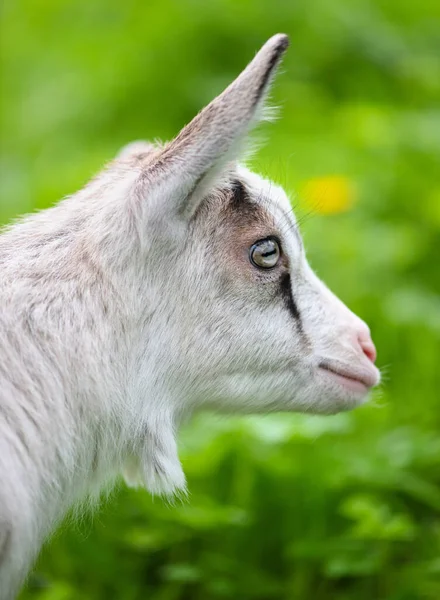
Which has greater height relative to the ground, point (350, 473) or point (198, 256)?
point (198, 256)

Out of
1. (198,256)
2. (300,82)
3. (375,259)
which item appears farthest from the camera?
(300,82)

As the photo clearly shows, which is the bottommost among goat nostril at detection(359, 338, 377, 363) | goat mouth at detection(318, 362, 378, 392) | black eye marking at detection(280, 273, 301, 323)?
goat mouth at detection(318, 362, 378, 392)

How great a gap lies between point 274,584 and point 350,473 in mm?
526

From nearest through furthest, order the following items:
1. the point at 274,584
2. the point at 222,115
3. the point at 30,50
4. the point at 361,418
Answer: the point at 222,115 → the point at 274,584 → the point at 361,418 → the point at 30,50

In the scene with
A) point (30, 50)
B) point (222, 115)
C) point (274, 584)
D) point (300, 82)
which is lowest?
point (274, 584)

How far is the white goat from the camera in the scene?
114 inches

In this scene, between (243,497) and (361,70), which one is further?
(361,70)

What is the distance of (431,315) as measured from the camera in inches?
201

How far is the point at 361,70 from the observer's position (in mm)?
8648

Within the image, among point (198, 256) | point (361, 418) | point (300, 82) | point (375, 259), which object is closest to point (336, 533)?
point (361, 418)

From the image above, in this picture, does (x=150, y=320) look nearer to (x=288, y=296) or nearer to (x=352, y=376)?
(x=288, y=296)

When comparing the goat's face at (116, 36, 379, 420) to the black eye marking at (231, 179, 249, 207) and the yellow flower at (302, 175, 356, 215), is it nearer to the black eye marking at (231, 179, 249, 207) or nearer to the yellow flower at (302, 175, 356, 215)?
the black eye marking at (231, 179, 249, 207)

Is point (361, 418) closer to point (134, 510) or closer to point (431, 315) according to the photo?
point (431, 315)

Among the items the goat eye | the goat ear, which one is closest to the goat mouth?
the goat eye
